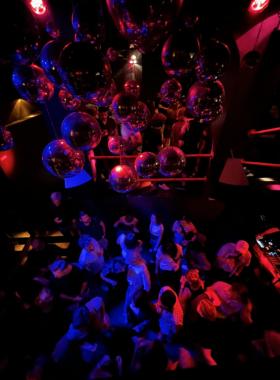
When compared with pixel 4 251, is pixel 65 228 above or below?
above

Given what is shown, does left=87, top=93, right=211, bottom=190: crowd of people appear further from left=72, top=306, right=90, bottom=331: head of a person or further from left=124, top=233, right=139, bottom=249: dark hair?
left=72, top=306, right=90, bottom=331: head of a person

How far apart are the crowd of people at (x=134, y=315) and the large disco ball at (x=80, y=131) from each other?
6.23 ft

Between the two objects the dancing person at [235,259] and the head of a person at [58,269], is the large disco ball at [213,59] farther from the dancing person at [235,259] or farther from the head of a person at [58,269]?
the dancing person at [235,259]

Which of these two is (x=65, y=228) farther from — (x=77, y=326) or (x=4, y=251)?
(x=77, y=326)

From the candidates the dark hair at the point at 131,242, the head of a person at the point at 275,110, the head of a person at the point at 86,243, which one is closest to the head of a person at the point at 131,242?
the dark hair at the point at 131,242

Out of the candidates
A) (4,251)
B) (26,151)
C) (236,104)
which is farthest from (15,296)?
(236,104)

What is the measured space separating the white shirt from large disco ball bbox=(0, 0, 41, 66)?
281 centimetres

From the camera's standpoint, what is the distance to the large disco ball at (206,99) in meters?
1.35

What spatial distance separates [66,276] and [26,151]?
430cm

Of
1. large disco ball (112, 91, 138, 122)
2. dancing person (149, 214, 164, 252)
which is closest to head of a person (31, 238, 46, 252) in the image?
dancing person (149, 214, 164, 252)

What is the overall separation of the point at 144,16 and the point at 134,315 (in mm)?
3141

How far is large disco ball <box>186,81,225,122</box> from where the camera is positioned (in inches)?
53.0

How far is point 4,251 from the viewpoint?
4070mm

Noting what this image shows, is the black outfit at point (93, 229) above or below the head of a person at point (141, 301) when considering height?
below
